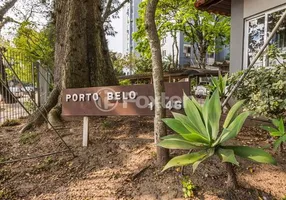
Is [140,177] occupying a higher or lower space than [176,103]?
lower

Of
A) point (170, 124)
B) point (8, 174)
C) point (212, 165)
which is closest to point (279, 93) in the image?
point (212, 165)

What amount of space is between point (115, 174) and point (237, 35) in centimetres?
536

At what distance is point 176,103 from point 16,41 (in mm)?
13639

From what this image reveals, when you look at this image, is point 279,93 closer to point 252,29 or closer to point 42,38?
point 252,29

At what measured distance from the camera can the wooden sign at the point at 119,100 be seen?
108 inches

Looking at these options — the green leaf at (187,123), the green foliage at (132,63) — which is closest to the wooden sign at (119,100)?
the green leaf at (187,123)

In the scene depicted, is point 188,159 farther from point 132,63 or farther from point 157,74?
point 132,63

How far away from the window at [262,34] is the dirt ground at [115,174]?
9.17ft

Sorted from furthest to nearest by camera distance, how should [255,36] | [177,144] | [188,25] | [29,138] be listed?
[188,25] < [255,36] < [29,138] < [177,144]

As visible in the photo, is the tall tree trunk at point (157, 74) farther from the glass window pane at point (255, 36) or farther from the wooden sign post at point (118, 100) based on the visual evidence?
the glass window pane at point (255, 36)

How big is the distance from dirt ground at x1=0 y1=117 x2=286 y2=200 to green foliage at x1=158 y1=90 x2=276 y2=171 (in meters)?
0.46

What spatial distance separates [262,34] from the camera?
5.58m

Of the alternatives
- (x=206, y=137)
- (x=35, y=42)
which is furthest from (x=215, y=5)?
(x=35, y=42)

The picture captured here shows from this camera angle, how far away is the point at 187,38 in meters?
18.1
